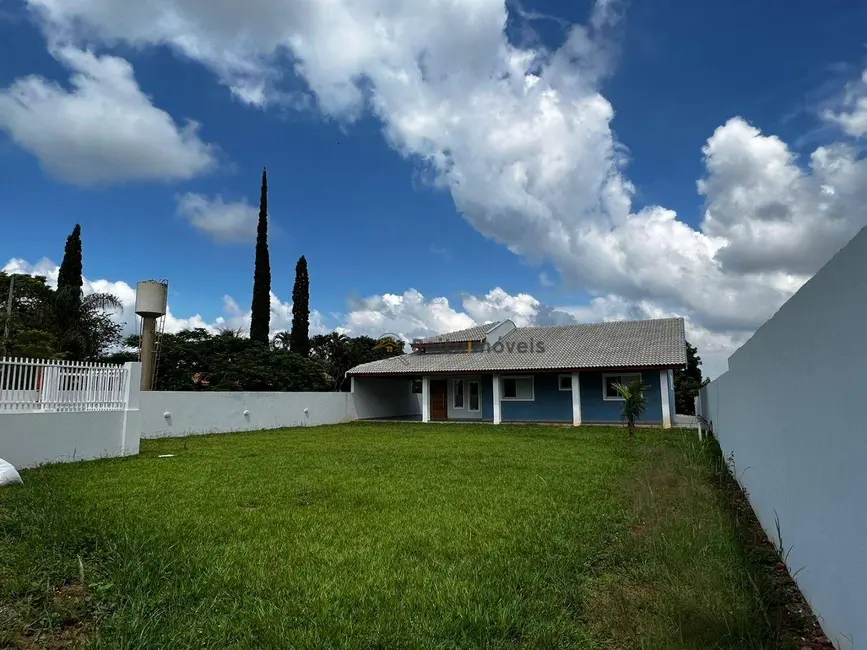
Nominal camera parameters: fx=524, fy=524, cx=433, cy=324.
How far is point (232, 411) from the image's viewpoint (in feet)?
64.2

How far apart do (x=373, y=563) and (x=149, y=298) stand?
58.4ft

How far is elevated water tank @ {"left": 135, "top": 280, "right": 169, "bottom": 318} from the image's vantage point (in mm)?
18922

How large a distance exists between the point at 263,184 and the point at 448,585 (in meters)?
33.9

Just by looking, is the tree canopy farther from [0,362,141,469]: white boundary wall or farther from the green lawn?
the green lawn

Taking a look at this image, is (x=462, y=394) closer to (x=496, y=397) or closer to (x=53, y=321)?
(x=496, y=397)

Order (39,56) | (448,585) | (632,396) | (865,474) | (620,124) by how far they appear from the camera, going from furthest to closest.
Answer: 1. (632,396)
2. (620,124)
3. (39,56)
4. (448,585)
5. (865,474)

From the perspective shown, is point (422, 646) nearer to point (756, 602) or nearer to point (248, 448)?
point (756, 602)

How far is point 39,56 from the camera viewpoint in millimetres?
11852

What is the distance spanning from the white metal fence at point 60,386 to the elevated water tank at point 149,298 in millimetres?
7948

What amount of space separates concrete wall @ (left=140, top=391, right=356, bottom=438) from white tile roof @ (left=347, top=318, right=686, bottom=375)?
292cm

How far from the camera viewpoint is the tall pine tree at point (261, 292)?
32469mm

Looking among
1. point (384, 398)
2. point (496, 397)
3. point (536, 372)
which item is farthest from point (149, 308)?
point (536, 372)

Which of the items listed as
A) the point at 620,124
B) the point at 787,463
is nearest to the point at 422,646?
the point at 787,463

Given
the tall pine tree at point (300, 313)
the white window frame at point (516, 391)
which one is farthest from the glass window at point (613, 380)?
the tall pine tree at point (300, 313)
